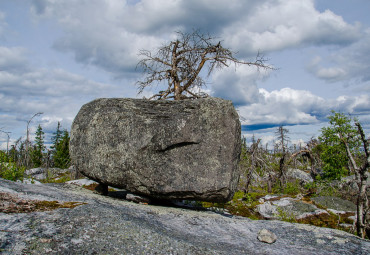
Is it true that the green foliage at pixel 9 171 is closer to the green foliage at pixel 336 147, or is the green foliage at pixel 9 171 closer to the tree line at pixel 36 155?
the tree line at pixel 36 155

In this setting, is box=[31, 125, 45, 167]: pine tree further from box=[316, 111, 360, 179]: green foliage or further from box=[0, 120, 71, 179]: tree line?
box=[316, 111, 360, 179]: green foliage

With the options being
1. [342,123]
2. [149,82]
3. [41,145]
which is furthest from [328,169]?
[41,145]

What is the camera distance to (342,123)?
26.9m

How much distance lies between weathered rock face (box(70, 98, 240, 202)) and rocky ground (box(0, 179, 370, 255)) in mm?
1262

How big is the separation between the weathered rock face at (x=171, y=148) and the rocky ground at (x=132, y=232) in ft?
4.14

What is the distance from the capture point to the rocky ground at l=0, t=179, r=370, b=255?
6027 millimetres

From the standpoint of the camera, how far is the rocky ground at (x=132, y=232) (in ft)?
19.8

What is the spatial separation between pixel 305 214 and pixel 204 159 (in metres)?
7.40

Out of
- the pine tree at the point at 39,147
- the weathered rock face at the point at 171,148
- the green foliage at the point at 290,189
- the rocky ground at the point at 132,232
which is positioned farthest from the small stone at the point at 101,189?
the pine tree at the point at 39,147

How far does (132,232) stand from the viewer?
274 inches

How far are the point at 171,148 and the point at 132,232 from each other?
4.32 meters

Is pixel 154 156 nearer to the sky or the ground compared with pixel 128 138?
nearer to the ground

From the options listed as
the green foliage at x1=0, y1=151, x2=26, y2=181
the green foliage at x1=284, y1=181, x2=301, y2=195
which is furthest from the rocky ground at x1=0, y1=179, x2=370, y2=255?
the green foliage at x1=284, y1=181, x2=301, y2=195

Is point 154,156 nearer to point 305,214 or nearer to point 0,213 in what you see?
point 0,213
